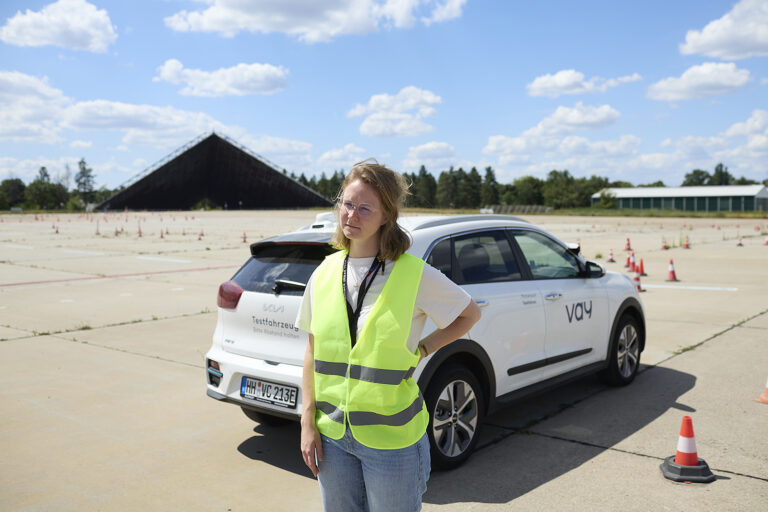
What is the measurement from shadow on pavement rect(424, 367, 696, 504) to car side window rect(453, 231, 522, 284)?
1.24 metres

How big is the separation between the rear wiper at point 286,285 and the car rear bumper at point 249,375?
500 millimetres

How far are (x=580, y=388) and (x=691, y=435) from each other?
217cm

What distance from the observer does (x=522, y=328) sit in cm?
492

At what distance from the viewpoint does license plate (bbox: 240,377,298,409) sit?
4.10 metres

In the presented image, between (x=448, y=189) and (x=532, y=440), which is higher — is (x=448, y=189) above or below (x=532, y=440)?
above

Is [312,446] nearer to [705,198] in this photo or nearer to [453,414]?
[453,414]

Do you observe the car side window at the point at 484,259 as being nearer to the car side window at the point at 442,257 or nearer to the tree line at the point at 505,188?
the car side window at the point at 442,257

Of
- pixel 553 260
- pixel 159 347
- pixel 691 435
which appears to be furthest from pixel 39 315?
pixel 691 435

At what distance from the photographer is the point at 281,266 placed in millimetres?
4625

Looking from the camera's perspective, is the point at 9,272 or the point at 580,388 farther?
the point at 9,272

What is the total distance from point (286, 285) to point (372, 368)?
2.37 m

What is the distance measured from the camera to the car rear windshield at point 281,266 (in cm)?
443

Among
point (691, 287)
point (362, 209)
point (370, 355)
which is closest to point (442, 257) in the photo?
point (362, 209)

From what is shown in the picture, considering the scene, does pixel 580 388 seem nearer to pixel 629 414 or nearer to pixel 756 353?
pixel 629 414
